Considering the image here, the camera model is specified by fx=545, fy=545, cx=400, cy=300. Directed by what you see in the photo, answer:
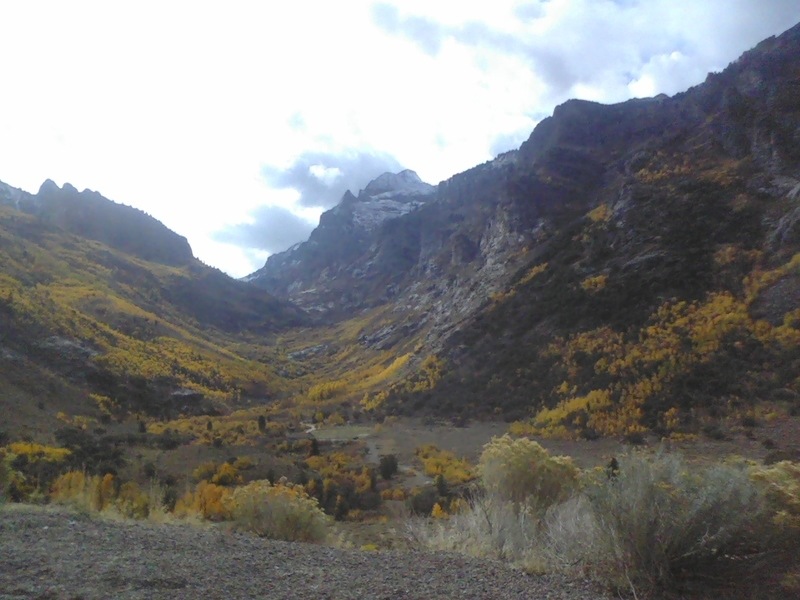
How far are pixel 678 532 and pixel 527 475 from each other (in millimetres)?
5766

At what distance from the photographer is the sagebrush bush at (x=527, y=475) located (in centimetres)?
1184

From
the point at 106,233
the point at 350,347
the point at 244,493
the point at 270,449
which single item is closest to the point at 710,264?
the point at 270,449

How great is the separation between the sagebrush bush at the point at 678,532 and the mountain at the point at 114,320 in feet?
96.1

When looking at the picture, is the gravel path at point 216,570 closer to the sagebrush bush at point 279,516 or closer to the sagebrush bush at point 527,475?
the sagebrush bush at point 279,516

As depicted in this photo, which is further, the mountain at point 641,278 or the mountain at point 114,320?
the mountain at point 114,320

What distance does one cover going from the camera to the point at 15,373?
3862 centimetres

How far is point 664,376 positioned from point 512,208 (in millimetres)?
51565

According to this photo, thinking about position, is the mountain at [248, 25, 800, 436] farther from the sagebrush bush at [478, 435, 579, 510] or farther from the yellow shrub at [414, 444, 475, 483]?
the sagebrush bush at [478, 435, 579, 510]

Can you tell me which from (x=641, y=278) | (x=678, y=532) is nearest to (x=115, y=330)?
(x=641, y=278)

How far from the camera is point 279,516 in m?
10.5

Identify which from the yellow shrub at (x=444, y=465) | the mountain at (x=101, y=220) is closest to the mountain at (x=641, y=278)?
the yellow shrub at (x=444, y=465)

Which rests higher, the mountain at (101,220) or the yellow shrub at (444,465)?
the mountain at (101,220)

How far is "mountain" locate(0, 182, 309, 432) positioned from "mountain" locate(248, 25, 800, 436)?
23817mm

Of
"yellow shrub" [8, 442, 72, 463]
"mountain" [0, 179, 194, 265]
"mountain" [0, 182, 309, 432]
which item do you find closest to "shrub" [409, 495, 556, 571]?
"yellow shrub" [8, 442, 72, 463]
